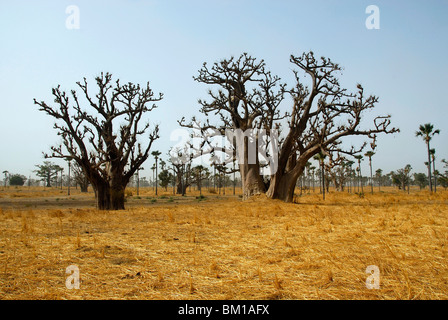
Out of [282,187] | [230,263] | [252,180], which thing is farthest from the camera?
[252,180]

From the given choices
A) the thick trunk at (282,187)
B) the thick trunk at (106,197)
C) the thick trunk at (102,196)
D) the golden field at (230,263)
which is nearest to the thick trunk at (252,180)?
the thick trunk at (282,187)

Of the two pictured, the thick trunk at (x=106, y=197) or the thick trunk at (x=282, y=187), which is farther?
the thick trunk at (x=282, y=187)

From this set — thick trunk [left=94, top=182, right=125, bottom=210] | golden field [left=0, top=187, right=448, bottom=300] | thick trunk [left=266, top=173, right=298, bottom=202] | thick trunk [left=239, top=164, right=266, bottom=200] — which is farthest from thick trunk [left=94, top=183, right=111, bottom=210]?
thick trunk [left=266, top=173, right=298, bottom=202]

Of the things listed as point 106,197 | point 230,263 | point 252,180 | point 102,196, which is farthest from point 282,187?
point 230,263

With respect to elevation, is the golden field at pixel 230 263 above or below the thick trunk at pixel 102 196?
below

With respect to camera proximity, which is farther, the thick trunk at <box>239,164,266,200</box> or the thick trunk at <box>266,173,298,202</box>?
the thick trunk at <box>239,164,266,200</box>

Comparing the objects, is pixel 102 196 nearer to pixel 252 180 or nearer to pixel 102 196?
pixel 102 196

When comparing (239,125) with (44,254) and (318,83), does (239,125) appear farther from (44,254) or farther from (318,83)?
(44,254)

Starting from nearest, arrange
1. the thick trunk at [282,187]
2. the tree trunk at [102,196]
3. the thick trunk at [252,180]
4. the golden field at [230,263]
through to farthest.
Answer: the golden field at [230,263], the tree trunk at [102,196], the thick trunk at [282,187], the thick trunk at [252,180]

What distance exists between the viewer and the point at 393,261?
14.4ft

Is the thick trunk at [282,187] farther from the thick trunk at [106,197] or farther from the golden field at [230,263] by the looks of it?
the golden field at [230,263]

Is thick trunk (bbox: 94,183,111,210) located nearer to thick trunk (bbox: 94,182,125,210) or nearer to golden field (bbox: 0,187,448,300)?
thick trunk (bbox: 94,182,125,210)
